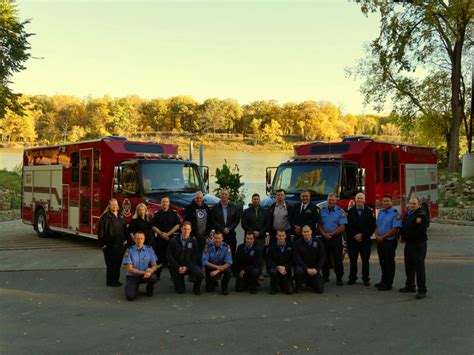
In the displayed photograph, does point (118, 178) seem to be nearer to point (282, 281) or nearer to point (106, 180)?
point (106, 180)

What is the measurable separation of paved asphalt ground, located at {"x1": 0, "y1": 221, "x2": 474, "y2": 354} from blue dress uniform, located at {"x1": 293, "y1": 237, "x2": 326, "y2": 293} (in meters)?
0.21

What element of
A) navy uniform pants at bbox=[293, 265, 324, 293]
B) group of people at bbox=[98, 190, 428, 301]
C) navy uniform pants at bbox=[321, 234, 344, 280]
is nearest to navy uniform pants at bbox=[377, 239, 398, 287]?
group of people at bbox=[98, 190, 428, 301]

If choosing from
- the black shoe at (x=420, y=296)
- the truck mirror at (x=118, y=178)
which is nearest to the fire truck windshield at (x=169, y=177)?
the truck mirror at (x=118, y=178)

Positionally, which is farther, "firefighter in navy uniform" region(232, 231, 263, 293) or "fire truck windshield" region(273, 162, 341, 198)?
"fire truck windshield" region(273, 162, 341, 198)

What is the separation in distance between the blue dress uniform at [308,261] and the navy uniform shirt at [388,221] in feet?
3.65

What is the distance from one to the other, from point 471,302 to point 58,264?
840cm

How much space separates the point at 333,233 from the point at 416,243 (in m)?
1.57

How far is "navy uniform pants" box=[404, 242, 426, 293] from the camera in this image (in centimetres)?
812

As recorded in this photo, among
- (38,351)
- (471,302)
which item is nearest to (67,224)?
(38,351)

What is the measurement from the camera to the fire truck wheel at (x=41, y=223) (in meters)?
16.0

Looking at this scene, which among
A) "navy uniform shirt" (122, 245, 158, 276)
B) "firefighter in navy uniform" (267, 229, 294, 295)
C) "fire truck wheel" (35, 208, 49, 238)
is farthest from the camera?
"fire truck wheel" (35, 208, 49, 238)

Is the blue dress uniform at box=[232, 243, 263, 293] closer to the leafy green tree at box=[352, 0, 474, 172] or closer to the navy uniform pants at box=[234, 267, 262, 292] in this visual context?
the navy uniform pants at box=[234, 267, 262, 292]

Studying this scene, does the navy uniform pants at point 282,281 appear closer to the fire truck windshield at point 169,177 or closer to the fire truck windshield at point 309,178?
the fire truck windshield at point 309,178

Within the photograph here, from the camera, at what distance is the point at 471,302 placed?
307 inches
